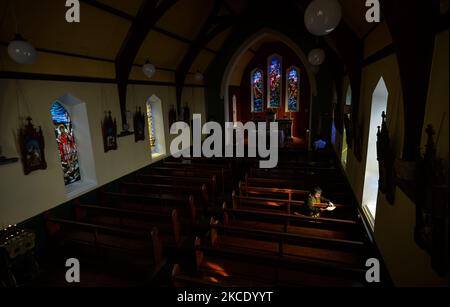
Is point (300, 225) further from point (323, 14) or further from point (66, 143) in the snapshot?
point (66, 143)

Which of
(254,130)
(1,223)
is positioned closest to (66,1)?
(1,223)

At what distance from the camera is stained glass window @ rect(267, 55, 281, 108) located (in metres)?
15.7

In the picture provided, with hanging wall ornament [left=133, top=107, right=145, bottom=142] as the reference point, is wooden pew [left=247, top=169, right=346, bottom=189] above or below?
below

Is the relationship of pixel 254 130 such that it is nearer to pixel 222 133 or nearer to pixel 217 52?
pixel 222 133

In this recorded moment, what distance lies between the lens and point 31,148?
16.3 ft

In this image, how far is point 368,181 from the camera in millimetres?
4730

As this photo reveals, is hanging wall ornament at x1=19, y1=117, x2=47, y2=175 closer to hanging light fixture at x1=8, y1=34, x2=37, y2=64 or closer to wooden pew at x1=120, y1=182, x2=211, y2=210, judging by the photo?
hanging light fixture at x1=8, y1=34, x2=37, y2=64

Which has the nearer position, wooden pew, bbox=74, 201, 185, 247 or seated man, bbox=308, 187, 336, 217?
wooden pew, bbox=74, 201, 185, 247

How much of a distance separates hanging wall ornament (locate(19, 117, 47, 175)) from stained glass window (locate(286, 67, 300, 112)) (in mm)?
13445

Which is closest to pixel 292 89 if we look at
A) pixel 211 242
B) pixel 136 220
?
pixel 136 220

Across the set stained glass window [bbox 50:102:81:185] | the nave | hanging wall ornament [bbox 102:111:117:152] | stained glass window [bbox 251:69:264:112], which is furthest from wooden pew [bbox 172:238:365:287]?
stained glass window [bbox 251:69:264:112]

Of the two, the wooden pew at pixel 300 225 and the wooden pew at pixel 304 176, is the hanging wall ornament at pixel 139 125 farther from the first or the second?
the wooden pew at pixel 300 225

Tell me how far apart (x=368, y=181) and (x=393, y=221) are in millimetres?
1685

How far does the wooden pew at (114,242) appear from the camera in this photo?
4.27 meters
